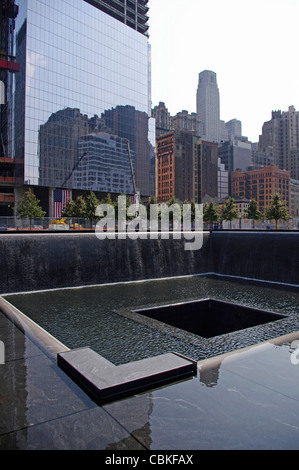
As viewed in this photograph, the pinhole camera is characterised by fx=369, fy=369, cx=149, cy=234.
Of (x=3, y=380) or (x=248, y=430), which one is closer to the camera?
(x=248, y=430)

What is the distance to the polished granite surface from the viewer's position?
3404mm

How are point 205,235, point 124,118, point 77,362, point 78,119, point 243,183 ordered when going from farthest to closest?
point 243,183 < point 124,118 < point 78,119 < point 205,235 < point 77,362

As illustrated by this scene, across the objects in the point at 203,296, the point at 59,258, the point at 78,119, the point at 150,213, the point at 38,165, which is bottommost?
the point at 203,296

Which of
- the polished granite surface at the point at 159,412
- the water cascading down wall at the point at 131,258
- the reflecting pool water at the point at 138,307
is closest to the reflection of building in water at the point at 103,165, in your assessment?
the water cascading down wall at the point at 131,258

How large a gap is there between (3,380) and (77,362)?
3.09 feet

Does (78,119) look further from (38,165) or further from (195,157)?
(195,157)

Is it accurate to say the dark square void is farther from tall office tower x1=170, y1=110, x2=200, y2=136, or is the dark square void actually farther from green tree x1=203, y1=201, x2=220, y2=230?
tall office tower x1=170, y1=110, x2=200, y2=136

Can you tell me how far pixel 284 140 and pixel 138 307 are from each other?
183444 millimetres

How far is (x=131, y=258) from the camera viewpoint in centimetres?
1792

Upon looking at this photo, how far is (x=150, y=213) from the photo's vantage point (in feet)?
171

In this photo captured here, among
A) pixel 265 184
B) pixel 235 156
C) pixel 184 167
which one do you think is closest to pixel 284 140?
pixel 235 156

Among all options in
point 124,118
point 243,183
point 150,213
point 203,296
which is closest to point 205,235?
point 203,296

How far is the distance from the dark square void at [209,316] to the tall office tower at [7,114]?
172 feet
